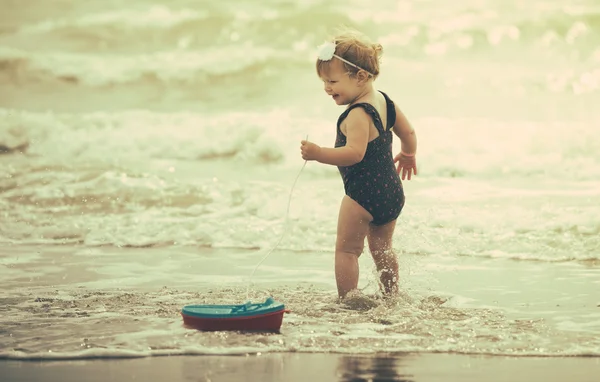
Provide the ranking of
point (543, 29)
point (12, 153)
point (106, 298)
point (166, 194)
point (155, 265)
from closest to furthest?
point (106, 298) → point (155, 265) → point (166, 194) → point (12, 153) → point (543, 29)

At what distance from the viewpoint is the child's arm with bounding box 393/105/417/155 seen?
3730 mm

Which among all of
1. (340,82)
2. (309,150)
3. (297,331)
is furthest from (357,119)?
(297,331)

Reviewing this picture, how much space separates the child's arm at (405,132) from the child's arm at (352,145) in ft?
0.87

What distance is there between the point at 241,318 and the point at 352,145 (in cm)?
86

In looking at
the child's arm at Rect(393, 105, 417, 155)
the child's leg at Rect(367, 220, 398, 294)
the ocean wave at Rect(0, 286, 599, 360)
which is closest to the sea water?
the ocean wave at Rect(0, 286, 599, 360)

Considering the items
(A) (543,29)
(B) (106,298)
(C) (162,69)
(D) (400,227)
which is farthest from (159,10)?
(B) (106,298)

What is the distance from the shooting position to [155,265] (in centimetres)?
468

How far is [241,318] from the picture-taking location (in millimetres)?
2887

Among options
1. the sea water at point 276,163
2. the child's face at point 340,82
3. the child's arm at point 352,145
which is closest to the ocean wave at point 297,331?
the sea water at point 276,163

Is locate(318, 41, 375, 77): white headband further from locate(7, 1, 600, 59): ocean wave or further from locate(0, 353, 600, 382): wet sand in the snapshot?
locate(7, 1, 600, 59): ocean wave

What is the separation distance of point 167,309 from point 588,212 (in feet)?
12.0

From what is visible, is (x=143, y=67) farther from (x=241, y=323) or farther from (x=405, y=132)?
(x=241, y=323)

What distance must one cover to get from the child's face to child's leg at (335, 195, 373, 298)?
417 millimetres

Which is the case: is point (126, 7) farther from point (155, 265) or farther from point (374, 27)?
point (155, 265)
